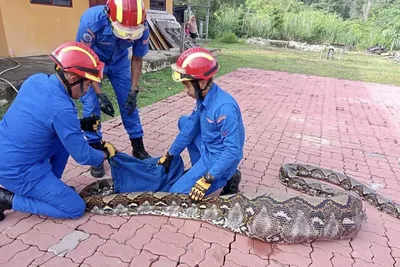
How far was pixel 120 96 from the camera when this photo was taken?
441cm

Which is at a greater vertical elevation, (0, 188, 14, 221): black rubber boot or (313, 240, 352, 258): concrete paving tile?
(0, 188, 14, 221): black rubber boot

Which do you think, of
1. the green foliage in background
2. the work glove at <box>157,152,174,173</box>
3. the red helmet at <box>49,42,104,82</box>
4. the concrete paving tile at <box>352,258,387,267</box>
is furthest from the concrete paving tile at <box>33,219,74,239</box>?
the green foliage in background

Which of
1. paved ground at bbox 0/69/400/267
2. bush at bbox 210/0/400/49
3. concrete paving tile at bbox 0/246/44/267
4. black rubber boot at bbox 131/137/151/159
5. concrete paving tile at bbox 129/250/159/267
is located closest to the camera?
concrete paving tile at bbox 0/246/44/267

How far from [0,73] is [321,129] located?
21.9ft

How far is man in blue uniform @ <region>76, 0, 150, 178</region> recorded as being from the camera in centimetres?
351

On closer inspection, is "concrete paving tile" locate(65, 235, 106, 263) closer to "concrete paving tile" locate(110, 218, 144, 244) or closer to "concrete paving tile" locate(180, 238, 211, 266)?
"concrete paving tile" locate(110, 218, 144, 244)

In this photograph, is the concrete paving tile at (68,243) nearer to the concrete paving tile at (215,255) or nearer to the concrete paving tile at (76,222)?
the concrete paving tile at (76,222)

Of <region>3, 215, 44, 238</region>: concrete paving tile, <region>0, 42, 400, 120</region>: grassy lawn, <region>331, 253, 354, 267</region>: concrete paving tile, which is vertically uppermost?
<region>3, 215, 44, 238</region>: concrete paving tile

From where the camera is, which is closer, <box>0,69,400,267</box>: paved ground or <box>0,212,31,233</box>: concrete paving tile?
<box>0,69,400,267</box>: paved ground

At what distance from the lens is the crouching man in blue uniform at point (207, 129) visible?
3.14m

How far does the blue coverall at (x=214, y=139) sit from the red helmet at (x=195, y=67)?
0.22 m

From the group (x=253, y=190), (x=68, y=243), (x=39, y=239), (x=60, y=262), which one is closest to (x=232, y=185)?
(x=253, y=190)

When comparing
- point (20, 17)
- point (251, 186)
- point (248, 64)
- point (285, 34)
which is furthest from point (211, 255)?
point (285, 34)

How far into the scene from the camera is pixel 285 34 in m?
27.3
